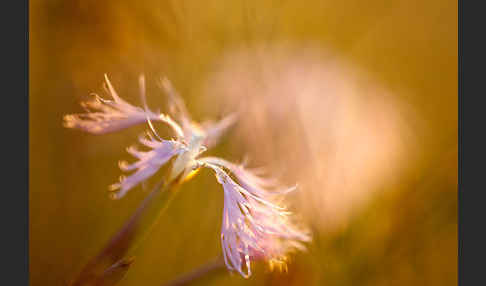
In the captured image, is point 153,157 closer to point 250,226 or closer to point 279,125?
point 250,226

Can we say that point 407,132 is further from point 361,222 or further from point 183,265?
point 183,265

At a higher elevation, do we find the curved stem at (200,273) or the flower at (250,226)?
the flower at (250,226)

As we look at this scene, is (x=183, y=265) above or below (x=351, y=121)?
below

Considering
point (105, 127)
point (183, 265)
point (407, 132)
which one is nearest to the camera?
point (105, 127)

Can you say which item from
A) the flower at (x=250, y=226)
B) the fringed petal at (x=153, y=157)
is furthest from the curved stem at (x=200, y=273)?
the fringed petal at (x=153, y=157)

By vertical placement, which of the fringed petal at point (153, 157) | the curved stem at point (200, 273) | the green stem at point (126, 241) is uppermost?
the fringed petal at point (153, 157)

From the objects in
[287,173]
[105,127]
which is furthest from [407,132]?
[105,127]

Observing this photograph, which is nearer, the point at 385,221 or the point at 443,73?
the point at 385,221

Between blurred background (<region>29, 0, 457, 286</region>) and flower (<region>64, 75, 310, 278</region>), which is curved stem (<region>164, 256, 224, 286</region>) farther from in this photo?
blurred background (<region>29, 0, 457, 286</region>)

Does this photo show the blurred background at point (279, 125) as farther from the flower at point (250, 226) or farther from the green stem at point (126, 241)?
the green stem at point (126, 241)
